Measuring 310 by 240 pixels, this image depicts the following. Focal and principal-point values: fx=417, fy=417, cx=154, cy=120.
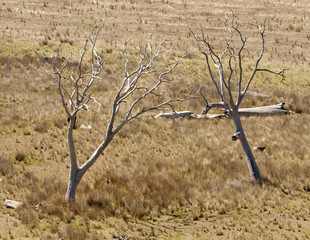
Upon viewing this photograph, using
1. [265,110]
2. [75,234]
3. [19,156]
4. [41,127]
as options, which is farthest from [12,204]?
[265,110]

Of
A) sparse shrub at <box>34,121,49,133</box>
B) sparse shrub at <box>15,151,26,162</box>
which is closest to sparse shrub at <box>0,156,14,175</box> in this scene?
sparse shrub at <box>15,151,26,162</box>

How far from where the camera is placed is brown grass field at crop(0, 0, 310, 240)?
11.5 m

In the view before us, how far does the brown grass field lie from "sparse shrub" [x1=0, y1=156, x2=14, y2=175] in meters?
0.04

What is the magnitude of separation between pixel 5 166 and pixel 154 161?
5737 mm

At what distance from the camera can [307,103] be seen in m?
25.4

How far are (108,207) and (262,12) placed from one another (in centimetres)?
4505

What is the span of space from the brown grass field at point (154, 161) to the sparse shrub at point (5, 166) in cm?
4

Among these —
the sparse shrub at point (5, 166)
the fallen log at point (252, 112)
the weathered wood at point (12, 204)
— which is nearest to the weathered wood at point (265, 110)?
the fallen log at point (252, 112)

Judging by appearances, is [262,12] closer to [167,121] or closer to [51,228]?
[167,121]

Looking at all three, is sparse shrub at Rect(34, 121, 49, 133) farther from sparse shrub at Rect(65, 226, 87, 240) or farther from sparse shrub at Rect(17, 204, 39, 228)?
sparse shrub at Rect(65, 226, 87, 240)

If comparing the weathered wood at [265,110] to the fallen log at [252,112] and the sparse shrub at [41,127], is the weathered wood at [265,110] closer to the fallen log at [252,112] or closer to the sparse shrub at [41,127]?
the fallen log at [252,112]

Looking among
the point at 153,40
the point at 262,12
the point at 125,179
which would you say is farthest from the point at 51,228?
the point at 262,12

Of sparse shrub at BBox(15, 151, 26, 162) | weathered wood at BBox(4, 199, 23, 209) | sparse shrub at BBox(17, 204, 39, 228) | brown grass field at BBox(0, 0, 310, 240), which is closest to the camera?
sparse shrub at BBox(17, 204, 39, 228)

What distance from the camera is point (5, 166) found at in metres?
15.7
